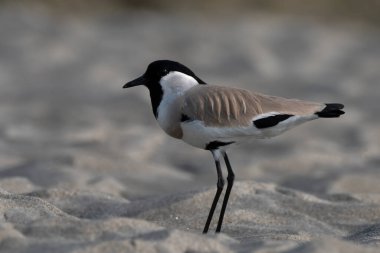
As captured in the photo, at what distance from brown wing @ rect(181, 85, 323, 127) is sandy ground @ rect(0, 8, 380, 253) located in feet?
2.09

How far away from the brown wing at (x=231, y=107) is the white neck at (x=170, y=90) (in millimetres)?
85

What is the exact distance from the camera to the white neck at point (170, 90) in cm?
495

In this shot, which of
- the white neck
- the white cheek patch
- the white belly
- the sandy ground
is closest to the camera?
the sandy ground

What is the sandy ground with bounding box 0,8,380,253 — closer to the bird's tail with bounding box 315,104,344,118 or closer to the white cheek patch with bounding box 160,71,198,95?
the bird's tail with bounding box 315,104,344,118

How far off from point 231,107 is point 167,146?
15.8 ft

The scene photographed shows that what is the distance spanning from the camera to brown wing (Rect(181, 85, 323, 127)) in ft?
15.9

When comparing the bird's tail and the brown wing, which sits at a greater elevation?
the bird's tail

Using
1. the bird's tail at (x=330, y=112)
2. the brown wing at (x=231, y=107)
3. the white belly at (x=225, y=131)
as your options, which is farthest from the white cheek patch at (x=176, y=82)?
the bird's tail at (x=330, y=112)

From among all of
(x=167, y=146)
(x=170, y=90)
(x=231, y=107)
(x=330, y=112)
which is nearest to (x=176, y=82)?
(x=170, y=90)

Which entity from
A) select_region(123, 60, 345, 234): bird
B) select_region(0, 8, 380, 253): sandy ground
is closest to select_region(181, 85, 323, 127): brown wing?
select_region(123, 60, 345, 234): bird

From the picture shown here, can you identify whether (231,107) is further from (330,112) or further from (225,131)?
(330,112)

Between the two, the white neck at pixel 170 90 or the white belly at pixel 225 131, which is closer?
the white belly at pixel 225 131

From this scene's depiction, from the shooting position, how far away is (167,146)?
967cm

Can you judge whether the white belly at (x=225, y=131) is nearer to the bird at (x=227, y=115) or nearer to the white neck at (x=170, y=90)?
the bird at (x=227, y=115)
